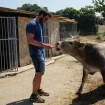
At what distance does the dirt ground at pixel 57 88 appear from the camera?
Answer: 638 centimetres

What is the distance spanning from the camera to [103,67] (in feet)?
20.8

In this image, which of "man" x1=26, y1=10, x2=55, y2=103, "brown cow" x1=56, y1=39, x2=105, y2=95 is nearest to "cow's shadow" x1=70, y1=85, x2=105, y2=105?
"brown cow" x1=56, y1=39, x2=105, y2=95

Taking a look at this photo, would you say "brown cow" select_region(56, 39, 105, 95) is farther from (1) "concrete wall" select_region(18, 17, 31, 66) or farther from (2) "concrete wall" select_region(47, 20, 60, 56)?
(2) "concrete wall" select_region(47, 20, 60, 56)

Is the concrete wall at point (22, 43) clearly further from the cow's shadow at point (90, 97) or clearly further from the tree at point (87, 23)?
the tree at point (87, 23)

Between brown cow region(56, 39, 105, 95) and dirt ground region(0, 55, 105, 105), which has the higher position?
brown cow region(56, 39, 105, 95)

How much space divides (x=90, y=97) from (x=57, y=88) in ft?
4.17

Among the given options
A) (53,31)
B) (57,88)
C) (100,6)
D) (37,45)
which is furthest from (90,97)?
(100,6)

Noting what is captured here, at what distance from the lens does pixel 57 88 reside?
7590 millimetres

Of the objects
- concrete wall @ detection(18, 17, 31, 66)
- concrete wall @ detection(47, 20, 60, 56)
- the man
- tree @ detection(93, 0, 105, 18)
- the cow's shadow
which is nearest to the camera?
the man

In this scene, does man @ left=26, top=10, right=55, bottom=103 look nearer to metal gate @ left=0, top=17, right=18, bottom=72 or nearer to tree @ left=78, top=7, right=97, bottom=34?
metal gate @ left=0, top=17, right=18, bottom=72

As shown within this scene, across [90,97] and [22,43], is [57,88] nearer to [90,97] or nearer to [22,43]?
[90,97]

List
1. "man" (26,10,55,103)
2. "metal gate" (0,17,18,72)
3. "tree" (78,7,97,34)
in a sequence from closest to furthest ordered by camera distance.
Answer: "man" (26,10,55,103), "metal gate" (0,17,18,72), "tree" (78,7,97,34)

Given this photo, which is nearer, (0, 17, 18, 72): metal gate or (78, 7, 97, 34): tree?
(0, 17, 18, 72): metal gate

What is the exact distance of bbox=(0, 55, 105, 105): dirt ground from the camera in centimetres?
638
